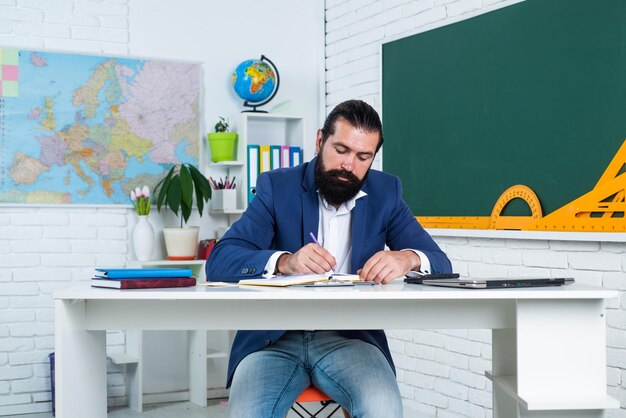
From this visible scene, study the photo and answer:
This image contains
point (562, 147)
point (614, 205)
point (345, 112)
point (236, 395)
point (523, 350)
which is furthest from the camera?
point (562, 147)

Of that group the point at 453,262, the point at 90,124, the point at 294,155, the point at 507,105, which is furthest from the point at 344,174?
the point at 90,124

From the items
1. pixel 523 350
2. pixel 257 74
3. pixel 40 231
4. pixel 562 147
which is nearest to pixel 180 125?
pixel 257 74

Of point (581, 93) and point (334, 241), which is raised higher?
point (581, 93)

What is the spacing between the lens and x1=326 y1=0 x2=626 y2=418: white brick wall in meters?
3.13

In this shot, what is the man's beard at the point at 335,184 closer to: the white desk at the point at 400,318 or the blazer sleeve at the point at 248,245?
the blazer sleeve at the point at 248,245

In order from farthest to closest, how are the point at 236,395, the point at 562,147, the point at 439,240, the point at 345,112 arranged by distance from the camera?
the point at 439,240 < the point at 562,147 < the point at 345,112 < the point at 236,395

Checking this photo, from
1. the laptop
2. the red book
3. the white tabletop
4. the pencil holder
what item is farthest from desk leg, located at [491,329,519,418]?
the pencil holder

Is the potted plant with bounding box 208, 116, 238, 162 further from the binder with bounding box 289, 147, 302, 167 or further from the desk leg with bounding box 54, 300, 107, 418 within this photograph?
the desk leg with bounding box 54, 300, 107, 418

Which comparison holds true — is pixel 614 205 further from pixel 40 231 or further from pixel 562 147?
pixel 40 231

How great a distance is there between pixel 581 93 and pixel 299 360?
1.69 meters

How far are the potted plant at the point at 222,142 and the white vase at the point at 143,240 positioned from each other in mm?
553

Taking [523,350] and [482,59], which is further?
[482,59]

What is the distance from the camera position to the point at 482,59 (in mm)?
3779

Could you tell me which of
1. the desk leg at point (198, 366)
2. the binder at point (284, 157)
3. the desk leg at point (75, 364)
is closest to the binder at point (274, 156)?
the binder at point (284, 157)
